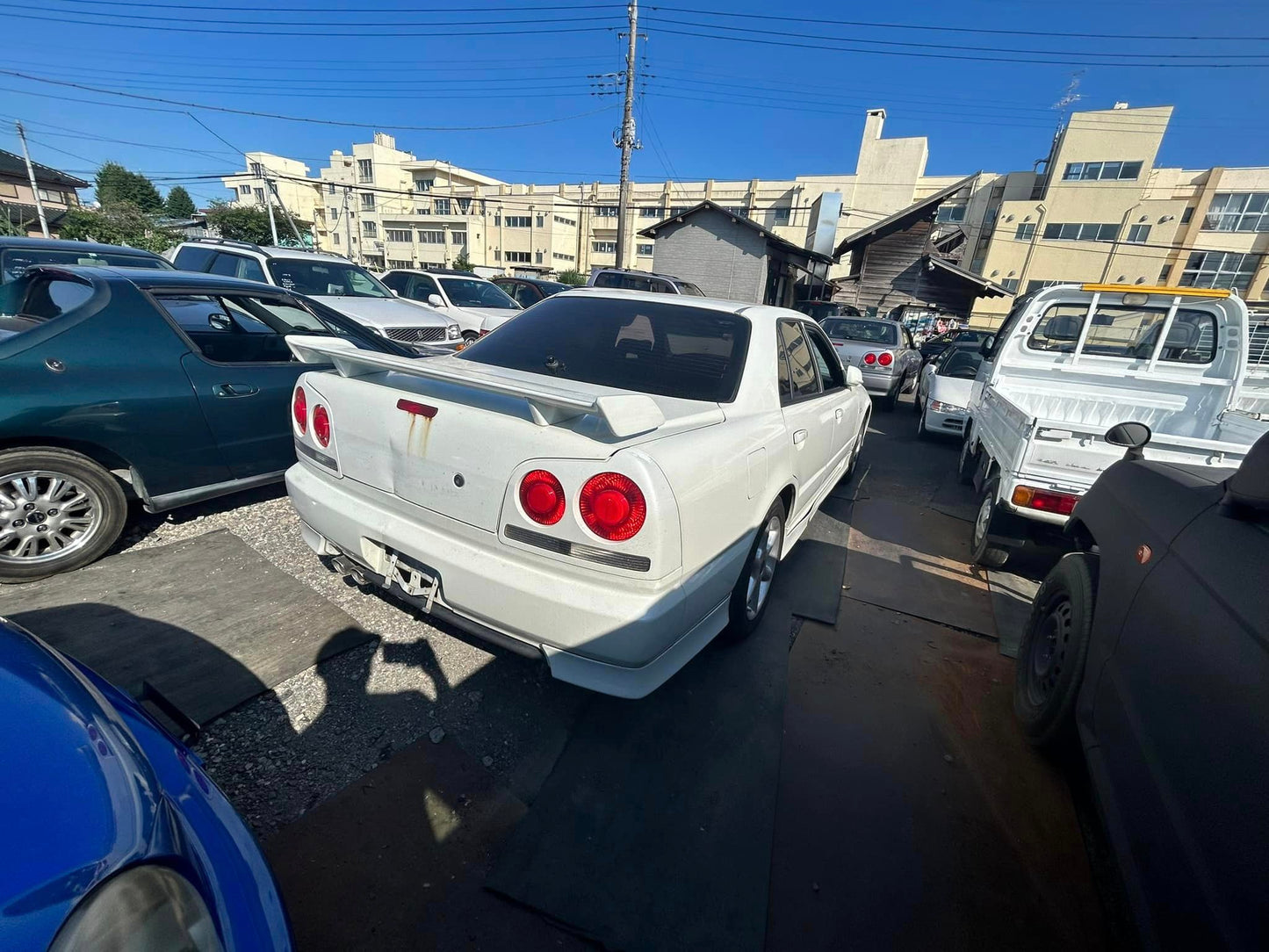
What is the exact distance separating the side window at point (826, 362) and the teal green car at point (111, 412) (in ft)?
11.8

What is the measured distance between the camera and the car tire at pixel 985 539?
12.0ft

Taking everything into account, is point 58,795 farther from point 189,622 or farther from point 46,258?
point 46,258

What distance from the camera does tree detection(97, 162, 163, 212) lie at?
5790 cm

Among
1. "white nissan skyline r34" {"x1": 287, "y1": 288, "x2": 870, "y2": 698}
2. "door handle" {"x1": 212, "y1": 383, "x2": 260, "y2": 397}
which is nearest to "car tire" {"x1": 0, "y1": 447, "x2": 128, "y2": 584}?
"door handle" {"x1": 212, "y1": 383, "x2": 260, "y2": 397}

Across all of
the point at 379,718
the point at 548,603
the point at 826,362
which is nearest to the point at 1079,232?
the point at 826,362

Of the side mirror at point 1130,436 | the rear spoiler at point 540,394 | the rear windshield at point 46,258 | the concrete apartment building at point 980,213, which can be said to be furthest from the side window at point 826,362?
the concrete apartment building at point 980,213

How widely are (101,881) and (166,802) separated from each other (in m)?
0.23

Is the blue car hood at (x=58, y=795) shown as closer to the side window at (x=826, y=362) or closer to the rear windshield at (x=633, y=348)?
the rear windshield at (x=633, y=348)

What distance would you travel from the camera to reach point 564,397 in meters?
1.61

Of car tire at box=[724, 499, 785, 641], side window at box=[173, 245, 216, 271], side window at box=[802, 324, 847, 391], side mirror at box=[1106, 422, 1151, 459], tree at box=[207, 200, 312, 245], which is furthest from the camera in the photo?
tree at box=[207, 200, 312, 245]

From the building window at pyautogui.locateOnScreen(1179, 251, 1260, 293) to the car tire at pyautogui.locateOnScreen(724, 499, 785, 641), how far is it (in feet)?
155

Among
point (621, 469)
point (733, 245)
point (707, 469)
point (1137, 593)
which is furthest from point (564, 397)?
point (733, 245)

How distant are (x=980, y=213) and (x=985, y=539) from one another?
46.5 m

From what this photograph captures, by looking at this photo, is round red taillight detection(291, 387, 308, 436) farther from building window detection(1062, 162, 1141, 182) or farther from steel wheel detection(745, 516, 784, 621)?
building window detection(1062, 162, 1141, 182)
